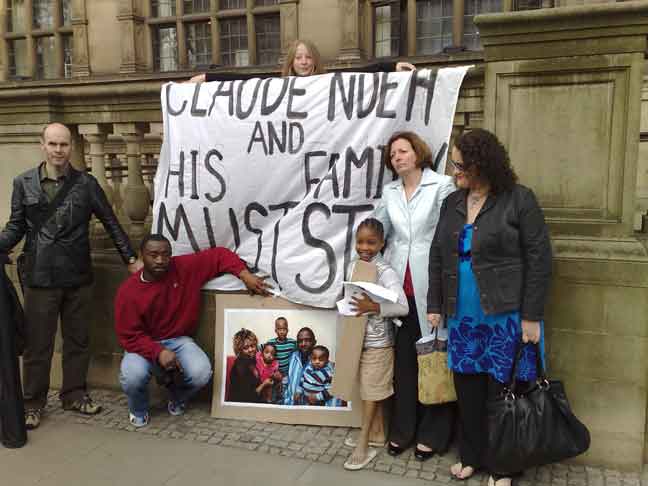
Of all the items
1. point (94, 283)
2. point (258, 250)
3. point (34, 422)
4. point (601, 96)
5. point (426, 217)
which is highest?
point (601, 96)

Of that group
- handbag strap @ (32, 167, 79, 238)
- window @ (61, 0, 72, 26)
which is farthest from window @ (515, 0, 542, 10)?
window @ (61, 0, 72, 26)

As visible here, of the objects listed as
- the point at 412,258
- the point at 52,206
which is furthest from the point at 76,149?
the point at 412,258

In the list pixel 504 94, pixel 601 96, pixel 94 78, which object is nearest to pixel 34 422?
pixel 504 94

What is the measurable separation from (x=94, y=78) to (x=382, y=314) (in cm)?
1144

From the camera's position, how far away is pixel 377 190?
3.81 m

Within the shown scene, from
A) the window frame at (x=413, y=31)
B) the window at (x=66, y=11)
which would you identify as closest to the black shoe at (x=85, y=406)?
the window frame at (x=413, y=31)

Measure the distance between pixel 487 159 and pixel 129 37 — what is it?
11445 mm

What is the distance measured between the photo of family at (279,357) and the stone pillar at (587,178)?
1.41 metres

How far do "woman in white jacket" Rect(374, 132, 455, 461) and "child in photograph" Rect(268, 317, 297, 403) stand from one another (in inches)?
30.6

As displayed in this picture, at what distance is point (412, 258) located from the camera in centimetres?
348

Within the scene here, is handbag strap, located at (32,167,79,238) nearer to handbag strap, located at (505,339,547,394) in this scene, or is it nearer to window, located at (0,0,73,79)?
handbag strap, located at (505,339,547,394)

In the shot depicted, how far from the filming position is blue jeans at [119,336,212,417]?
400 centimetres

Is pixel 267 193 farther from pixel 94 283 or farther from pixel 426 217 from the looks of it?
pixel 94 283

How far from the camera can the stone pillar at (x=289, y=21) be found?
11156 mm
